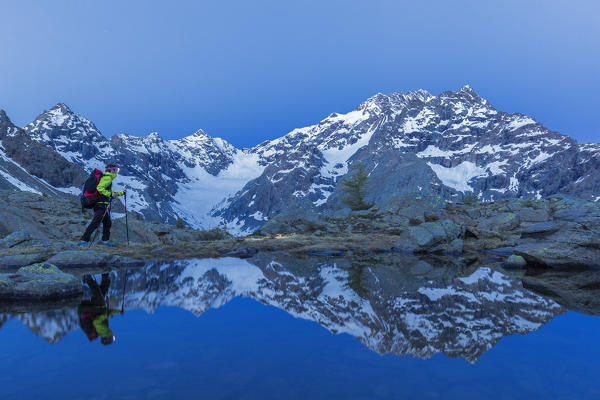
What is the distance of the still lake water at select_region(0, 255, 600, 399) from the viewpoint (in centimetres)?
440

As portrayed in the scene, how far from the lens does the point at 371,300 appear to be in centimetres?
886

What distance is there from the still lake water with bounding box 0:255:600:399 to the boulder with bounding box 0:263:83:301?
22.5 inches

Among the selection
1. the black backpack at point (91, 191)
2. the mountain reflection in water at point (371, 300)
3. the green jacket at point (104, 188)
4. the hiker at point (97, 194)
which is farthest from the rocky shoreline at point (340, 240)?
the mountain reflection in water at point (371, 300)

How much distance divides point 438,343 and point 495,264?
1134cm

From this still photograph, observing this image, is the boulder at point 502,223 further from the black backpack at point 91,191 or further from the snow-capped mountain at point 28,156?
the snow-capped mountain at point 28,156

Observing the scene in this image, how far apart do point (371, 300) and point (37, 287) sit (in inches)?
318

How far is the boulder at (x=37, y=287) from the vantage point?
8625mm

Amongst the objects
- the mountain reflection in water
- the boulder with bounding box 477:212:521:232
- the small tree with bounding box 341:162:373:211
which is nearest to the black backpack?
the mountain reflection in water

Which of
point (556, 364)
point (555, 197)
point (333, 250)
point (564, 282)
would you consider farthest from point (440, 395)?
point (555, 197)

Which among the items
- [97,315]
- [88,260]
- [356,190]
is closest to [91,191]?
[88,260]

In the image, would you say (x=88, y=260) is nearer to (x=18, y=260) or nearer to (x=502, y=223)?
(x=18, y=260)

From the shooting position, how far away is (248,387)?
442 centimetres

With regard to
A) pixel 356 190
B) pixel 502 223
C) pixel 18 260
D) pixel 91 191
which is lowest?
pixel 18 260

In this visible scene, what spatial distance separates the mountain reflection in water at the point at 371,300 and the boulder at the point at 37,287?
A: 48cm
